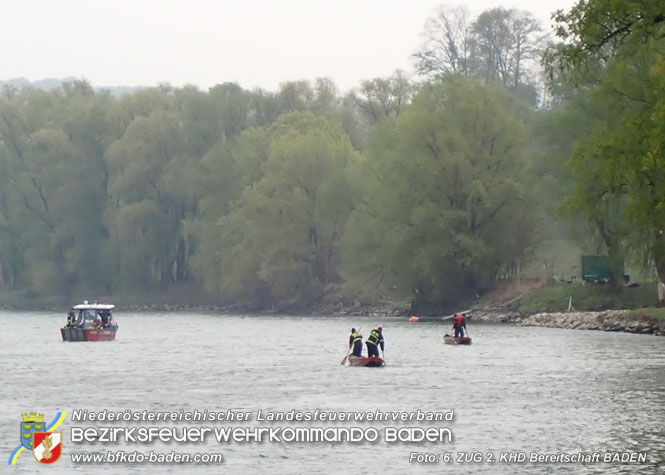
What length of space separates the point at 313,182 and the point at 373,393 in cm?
6893

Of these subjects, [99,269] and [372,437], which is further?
[99,269]

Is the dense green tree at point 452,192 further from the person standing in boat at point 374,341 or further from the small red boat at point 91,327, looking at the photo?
the person standing in boat at point 374,341

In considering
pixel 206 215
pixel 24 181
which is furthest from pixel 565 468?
pixel 24 181

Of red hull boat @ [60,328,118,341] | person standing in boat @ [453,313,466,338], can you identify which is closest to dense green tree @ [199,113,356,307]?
red hull boat @ [60,328,118,341]

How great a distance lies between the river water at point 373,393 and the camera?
3138 cm

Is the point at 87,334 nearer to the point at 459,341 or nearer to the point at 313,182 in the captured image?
the point at 459,341

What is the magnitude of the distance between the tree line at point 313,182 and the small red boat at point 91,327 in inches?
980

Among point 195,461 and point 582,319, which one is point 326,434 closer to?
point 195,461

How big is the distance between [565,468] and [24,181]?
109 metres

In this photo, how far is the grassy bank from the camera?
8544 cm

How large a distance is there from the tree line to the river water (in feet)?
28.8

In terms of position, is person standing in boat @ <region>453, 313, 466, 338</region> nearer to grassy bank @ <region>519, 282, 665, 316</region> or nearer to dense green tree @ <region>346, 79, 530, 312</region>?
grassy bank @ <region>519, 282, 665, 316</region>

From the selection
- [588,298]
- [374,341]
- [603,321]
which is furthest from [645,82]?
[588,298]

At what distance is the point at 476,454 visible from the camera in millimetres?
31578
